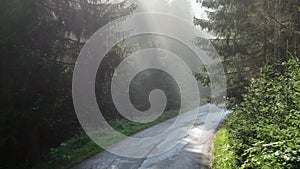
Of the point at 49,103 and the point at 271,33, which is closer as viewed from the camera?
the point at 271,33

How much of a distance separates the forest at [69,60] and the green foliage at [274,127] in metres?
0.09

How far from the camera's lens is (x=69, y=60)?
566 inches

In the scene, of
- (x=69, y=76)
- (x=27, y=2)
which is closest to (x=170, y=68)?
(x=69, y=76)

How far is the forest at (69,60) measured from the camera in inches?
415

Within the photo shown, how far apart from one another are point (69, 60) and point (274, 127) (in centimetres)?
1150

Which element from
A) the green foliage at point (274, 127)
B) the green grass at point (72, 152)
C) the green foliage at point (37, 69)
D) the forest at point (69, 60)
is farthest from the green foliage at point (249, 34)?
the green grass at point (72, 152)

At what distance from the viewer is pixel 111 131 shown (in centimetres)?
1786

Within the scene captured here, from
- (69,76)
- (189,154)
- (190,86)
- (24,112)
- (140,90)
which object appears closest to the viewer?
(24,112)

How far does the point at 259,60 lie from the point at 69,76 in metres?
8.16

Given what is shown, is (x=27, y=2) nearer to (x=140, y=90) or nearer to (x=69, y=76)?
(x=69, y=76)

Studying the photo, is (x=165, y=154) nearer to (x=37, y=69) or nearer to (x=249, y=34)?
(x=37, y=69)

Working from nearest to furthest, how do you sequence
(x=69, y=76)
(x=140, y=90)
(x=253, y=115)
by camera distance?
(x=253, y=115) → (x=69, y=76) → (x=140, y=90)

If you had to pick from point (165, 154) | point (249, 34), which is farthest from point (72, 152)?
point (249, 34)

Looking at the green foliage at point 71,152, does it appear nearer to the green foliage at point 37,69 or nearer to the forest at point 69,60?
the forest at point 69,60
